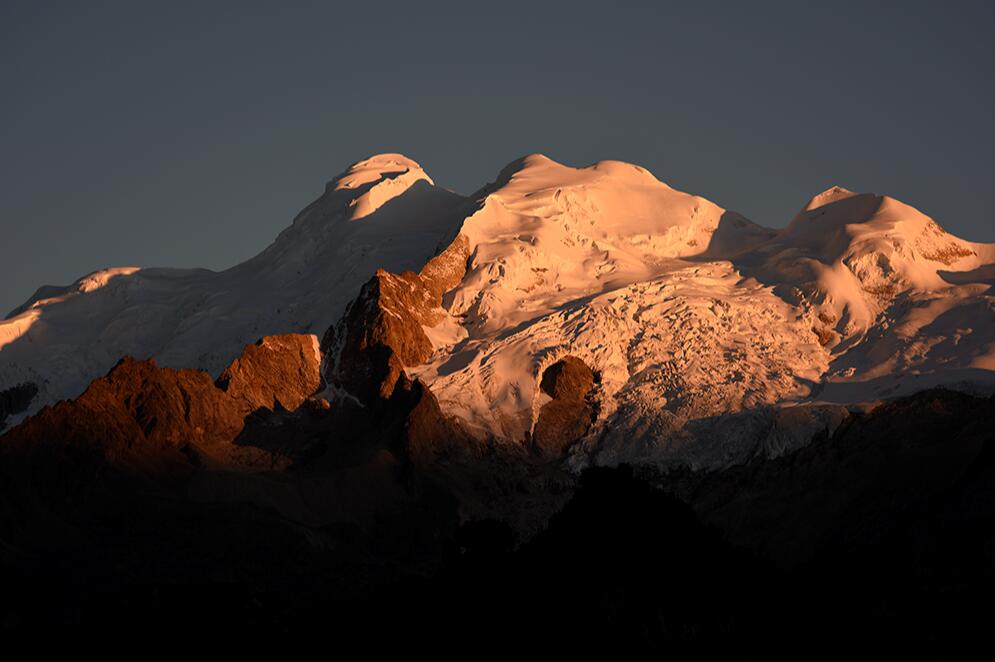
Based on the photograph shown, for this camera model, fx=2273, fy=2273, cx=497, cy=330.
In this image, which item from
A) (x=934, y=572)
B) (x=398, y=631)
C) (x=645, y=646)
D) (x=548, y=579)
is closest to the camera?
(x=645, y=646)

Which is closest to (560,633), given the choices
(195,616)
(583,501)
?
(583,501)

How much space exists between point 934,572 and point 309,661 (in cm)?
5417

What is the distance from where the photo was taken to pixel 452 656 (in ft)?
531

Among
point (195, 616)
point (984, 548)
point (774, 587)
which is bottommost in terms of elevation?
point (984, 548)

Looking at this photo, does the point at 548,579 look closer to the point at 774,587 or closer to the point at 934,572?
the point at 774,587

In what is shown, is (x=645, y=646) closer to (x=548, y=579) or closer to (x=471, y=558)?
(x=548, y=579)

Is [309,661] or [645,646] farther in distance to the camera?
[309,661]

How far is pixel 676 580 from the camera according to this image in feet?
507

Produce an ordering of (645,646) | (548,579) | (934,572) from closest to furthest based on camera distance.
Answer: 1. (645,646)
2. (548,579)
3. (934,572)

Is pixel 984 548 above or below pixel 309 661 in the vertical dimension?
below

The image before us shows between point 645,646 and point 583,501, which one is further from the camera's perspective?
point 583,501

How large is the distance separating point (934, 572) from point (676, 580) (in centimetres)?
4389

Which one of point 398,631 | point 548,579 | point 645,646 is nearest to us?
point 645,646

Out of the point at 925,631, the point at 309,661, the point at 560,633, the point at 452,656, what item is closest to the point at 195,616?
the point at 309,661
